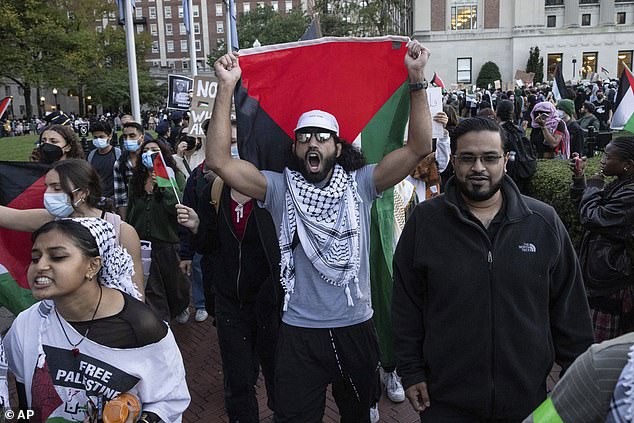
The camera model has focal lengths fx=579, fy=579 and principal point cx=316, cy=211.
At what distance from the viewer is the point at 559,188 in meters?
6.84

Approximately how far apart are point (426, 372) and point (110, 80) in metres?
57.9

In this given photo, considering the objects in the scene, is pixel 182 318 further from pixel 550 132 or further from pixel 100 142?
pixel 550 132

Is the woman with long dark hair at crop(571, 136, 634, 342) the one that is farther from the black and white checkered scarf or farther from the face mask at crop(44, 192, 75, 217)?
the face mask at crop(44, 192, 75, 217)

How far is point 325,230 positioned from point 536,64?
5177cm

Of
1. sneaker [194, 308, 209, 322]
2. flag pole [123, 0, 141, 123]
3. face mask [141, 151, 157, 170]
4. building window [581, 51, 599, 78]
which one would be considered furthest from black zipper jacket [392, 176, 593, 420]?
building window [581, 51, 599, 78]

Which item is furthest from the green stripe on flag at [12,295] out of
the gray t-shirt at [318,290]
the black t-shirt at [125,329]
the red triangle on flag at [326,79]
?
the red triangle on flag at [326,79]

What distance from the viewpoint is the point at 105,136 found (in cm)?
756

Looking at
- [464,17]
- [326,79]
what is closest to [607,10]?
[464,17]

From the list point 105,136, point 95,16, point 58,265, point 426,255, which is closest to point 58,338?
point 58,265

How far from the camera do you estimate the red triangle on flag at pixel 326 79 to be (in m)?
3.69

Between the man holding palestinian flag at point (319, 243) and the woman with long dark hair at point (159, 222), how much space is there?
89.1 inches

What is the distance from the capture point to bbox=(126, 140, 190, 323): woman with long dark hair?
17.6 feet

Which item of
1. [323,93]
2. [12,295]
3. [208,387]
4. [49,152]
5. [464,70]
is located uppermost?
[464,70]

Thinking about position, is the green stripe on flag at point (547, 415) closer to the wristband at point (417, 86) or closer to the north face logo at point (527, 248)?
the north face logo at point (527, 248)
